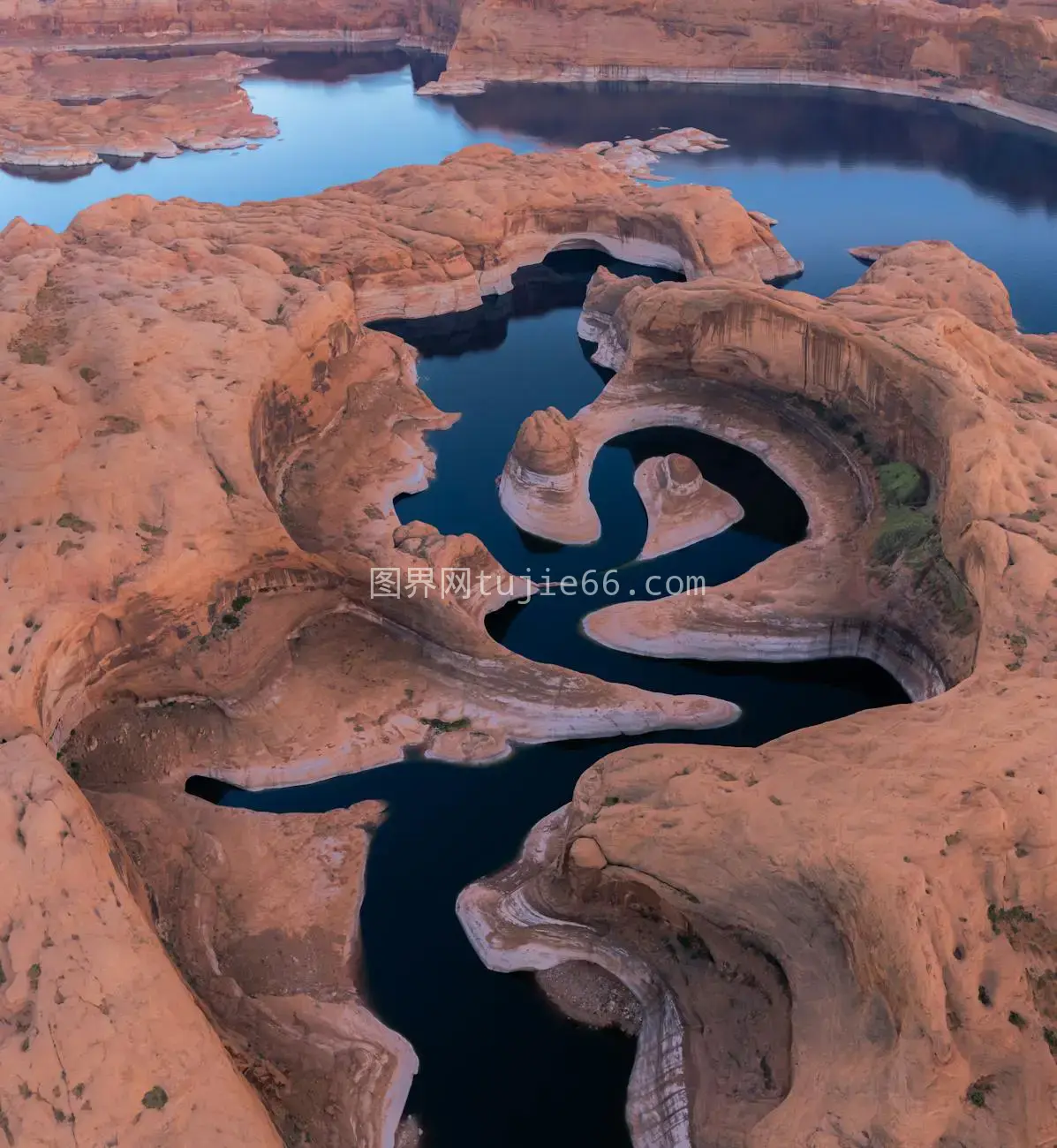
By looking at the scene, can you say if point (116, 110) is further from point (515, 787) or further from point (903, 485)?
point (515, 787)

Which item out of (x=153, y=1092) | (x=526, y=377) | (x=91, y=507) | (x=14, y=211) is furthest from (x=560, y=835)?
(x=14, y=211)

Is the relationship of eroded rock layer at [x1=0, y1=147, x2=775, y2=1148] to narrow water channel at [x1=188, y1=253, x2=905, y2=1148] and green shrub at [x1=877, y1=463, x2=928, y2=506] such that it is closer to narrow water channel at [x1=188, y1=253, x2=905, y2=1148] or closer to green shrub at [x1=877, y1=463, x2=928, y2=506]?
narrow water channel at [x1=188, y1=253, x2=905, y2=1148]

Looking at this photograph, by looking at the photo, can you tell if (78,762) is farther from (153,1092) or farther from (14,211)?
(14,211)

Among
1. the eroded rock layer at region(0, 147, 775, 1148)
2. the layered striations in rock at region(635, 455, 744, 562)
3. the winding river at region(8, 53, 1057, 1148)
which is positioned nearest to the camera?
the eroded rock layer at region(0, 147, 775, 1148)

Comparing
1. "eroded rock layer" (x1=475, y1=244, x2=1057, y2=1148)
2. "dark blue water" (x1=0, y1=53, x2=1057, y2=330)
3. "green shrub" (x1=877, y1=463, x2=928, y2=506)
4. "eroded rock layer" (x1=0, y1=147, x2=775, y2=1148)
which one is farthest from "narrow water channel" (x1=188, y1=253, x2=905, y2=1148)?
"dark blue water" (x1=0, y1=53, x2=1057, y2=330)

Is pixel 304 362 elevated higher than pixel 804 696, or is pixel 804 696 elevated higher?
pixel 304 362

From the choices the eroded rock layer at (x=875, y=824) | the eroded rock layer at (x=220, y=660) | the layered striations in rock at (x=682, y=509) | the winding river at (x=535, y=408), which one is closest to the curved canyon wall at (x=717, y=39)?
the winding river at (x=535, y=408)
